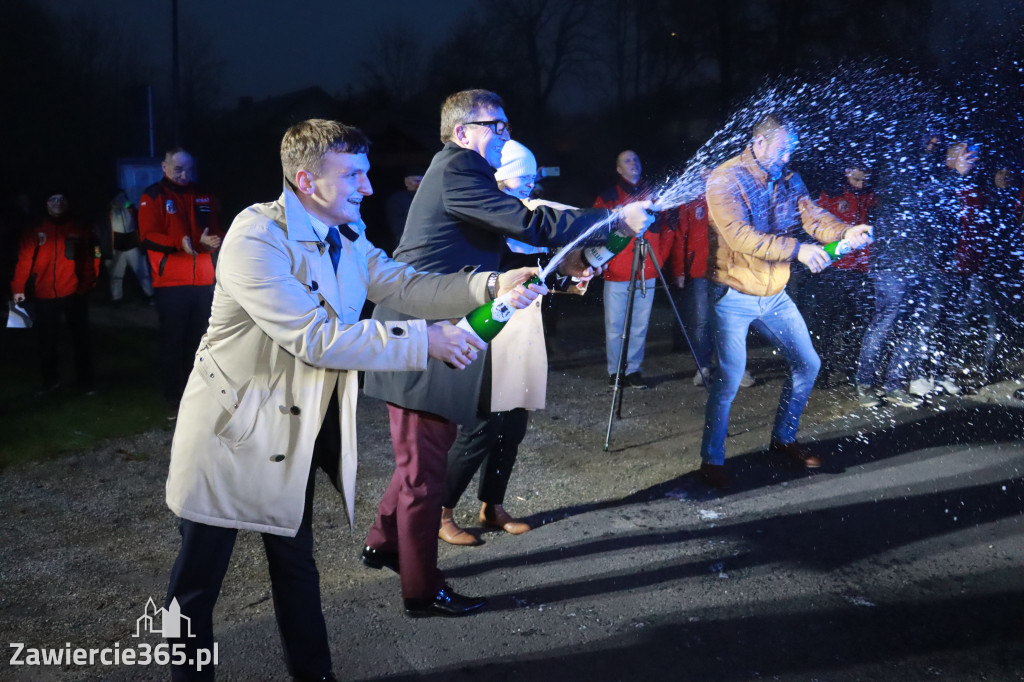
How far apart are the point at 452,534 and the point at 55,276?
5.54 metres

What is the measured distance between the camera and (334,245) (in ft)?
9.88

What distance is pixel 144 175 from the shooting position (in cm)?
1706

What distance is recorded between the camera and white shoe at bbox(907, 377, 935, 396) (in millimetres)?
7984

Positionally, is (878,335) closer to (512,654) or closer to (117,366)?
(512,654)

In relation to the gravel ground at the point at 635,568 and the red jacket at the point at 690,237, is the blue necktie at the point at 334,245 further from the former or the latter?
the red jacket at the point at 690,237

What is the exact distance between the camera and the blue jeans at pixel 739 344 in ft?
18.0

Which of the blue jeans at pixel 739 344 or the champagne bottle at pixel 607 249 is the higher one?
the champagne bottle at pixel 607 249

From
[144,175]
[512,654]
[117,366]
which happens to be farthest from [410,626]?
[144,175]

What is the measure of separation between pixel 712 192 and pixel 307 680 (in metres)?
3.68

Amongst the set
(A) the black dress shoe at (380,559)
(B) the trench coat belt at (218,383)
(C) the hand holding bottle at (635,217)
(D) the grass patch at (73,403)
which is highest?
(C) the hand holding bottle at (635,217)

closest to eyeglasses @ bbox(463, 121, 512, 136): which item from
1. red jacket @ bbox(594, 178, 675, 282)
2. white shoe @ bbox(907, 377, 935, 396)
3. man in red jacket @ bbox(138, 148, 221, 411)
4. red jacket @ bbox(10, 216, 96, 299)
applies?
man in red jacket @ bbox(138, 148, 221, 411)

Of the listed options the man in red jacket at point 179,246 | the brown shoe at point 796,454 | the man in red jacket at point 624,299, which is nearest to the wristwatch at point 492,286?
the brown shoe at point 796,454

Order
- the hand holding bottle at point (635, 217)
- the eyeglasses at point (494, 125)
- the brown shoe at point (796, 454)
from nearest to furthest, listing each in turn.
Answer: the hand holding bottle at point (635, 217) → the eyeglasses at point (494, 125) → the brown shoe at point (796, 454)

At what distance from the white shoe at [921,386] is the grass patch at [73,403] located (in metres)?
6.58
